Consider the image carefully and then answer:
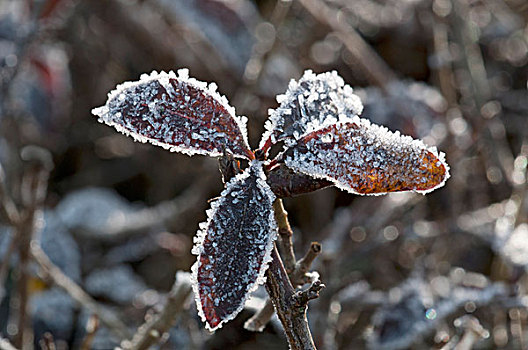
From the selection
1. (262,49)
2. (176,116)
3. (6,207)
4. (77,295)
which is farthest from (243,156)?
(262,49)

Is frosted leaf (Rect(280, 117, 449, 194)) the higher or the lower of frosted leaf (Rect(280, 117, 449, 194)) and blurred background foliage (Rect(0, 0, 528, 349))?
the higher

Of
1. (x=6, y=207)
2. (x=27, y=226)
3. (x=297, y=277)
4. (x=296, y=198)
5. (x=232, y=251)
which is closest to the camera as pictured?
(x=232, y=251)

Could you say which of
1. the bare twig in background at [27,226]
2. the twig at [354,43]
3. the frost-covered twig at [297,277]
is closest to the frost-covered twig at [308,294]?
the frost-covered twig at [297,277]

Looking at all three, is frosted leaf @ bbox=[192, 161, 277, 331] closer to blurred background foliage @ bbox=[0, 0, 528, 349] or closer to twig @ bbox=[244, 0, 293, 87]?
blurred background foliage @ bbox=[0, 0, 528, 349]

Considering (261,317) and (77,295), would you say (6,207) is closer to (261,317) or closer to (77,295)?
(77,295)

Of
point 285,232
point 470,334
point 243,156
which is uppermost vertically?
point 243,156

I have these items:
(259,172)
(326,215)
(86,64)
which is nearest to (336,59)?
(326,215)

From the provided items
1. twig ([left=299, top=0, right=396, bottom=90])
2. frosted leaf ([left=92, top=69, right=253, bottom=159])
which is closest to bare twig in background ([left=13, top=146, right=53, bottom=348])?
frosted leaf ([left=92, top=69, right=253, bottom=159])
